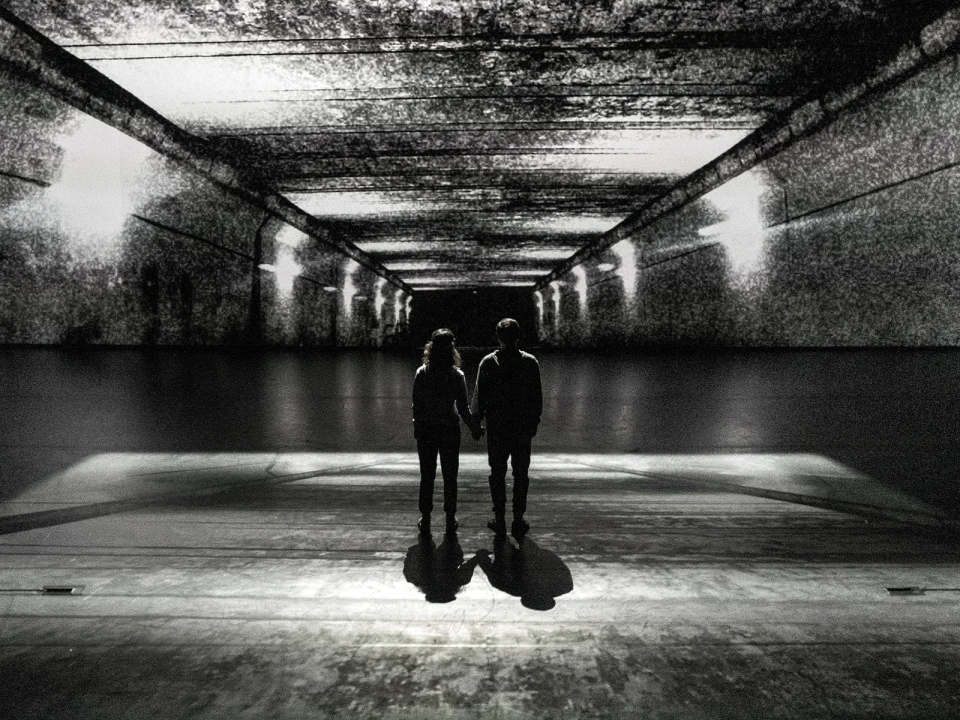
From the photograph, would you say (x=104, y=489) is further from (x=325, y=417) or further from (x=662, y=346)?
(x=662, y=346)

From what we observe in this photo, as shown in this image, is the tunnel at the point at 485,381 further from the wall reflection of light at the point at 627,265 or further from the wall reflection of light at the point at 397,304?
the wall reflection of light at the point at 397,304

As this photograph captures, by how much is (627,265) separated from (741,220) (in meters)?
5.04

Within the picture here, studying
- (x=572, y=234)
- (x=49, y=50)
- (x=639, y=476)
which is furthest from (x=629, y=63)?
(x=572, y=234)

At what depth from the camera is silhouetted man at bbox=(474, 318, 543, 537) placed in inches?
150

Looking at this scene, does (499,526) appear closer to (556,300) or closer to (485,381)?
(485,381)

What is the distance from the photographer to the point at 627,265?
14508mm

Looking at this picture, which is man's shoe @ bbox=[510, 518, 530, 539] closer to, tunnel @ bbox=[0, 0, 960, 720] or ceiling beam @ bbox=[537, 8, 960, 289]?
tunnel @ bbox=[0, 0, 960, 720]

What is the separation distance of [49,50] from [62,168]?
7.98 ft

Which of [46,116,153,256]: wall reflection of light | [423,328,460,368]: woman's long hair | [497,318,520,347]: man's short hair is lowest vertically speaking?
[423,328,460,368]: woman's long hair

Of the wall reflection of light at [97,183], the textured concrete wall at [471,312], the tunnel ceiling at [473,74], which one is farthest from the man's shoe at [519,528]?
the textured concrete wall at [471,312]

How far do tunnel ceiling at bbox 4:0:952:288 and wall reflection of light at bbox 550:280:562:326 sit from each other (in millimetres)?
11455

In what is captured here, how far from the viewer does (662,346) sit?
12898 millimetres

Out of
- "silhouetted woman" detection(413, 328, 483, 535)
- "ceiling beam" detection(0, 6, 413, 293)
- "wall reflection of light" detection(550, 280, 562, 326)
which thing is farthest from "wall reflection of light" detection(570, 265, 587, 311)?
"silhouetted woman" detection(413, 328, 483, 535)

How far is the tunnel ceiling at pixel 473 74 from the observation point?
17.0 ft
